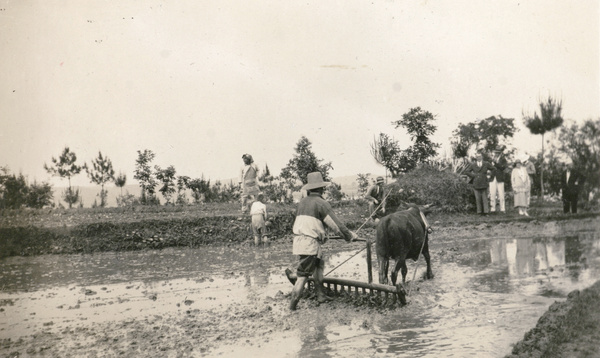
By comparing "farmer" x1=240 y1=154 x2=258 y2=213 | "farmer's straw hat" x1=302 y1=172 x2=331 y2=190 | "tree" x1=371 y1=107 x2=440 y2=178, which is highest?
"tree" x1=371 y1=107 x2=440 y2=178

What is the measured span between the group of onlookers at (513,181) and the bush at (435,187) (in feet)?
1.70

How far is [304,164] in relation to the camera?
15.1 meters

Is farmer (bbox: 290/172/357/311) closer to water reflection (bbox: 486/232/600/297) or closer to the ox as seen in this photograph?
the ox

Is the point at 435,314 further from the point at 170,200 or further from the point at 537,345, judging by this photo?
the point at 170,200

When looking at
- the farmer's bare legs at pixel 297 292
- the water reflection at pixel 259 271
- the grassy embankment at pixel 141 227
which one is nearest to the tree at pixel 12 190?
the grassy embankment at pixel 141 227

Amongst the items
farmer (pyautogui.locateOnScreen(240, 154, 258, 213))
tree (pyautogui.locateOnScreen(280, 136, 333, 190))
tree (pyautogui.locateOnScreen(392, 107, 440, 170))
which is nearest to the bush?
tree (pyautogui.locateOnScreen(392, 107, 440, 170))

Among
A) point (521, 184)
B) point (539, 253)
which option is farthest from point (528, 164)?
point (539, 253)

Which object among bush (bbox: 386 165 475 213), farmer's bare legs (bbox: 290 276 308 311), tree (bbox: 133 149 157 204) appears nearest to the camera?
farmer's bare legs (bbox: 290 276 308 311)

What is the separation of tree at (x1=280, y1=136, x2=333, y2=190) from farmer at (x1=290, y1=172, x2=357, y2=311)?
6791 millimetres

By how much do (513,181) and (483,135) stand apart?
1681 mm

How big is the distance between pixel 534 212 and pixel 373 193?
8363mm

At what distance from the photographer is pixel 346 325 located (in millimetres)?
6438

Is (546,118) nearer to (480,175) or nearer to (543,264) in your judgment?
(480,175)

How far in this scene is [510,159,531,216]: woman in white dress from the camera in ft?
49.3
